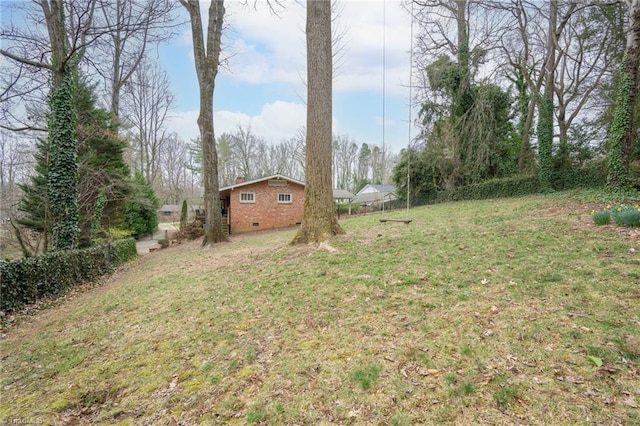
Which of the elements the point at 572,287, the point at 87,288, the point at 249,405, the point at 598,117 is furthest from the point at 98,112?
the point at 598,117

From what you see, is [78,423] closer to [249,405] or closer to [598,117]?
[249,405]

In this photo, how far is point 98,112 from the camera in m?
14.2

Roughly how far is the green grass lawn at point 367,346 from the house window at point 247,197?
1337 cm

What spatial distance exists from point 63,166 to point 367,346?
9.72 metres

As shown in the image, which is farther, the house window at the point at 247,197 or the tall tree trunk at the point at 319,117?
the house window at the point at 247,197

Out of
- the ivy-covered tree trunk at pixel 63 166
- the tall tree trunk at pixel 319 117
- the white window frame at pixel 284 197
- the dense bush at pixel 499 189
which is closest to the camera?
the tall tree trunk at pixel 319 117

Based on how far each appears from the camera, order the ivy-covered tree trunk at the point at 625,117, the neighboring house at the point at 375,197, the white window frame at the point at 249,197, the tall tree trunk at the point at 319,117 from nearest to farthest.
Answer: the tall tree trunk at the point at 319,117 < the ivy-covered tree trunk at the point at 625,117 < the white window frame at the point at 249,197 < the neighboring house at the point at 375,197

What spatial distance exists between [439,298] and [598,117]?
19.4 meters

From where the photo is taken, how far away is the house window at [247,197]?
719 inches

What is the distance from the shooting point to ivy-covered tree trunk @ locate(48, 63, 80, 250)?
8.12 m

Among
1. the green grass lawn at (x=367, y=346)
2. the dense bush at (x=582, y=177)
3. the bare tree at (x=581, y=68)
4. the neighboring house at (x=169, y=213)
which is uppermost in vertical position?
the bare tree at (x=581, y=68)

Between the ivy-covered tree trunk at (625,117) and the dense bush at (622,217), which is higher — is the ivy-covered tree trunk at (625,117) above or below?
above

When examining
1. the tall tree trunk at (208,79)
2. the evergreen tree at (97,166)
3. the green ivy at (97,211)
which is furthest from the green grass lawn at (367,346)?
the green ivy at (97,211)

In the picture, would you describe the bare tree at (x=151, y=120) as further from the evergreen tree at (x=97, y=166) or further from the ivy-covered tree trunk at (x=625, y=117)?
the ivy-covered tree trunk at (x=625, y=117)
